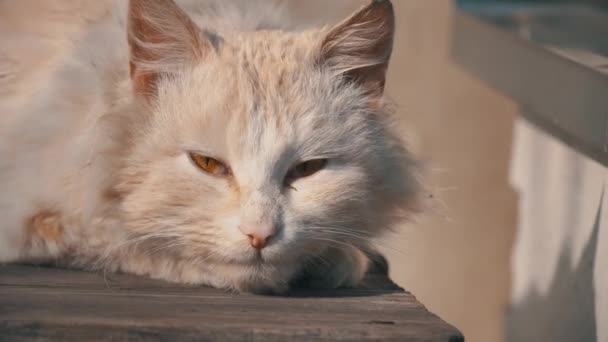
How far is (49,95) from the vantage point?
96.8 inches

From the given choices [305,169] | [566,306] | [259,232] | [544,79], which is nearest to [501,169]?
[544,79]

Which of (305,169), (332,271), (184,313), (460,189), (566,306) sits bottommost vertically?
(460,189)

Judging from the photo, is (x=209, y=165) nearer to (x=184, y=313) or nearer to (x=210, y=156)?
(x=210, y=156)

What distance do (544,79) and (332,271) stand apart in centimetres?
118

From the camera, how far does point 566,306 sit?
2975 millimetres

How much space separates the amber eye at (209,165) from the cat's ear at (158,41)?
0.23 meters

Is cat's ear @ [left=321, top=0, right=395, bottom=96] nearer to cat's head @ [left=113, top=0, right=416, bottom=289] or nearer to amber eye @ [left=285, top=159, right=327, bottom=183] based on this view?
cat's head @ [left=113, top=0, right=416, bottom=289]

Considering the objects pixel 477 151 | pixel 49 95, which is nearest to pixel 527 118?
pixel 477 151

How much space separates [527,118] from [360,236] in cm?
167

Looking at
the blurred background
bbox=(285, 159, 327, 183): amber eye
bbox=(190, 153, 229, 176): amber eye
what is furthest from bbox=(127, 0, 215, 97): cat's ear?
the blurred background

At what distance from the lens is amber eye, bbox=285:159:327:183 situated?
2166mm

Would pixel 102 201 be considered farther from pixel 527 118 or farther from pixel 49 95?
pixel 527 118

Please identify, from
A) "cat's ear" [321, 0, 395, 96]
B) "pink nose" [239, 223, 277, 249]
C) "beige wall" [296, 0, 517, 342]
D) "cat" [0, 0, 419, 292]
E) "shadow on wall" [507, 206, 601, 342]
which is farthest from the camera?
"beige wall" [296, 0, 517, 342]

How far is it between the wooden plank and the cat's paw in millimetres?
729
